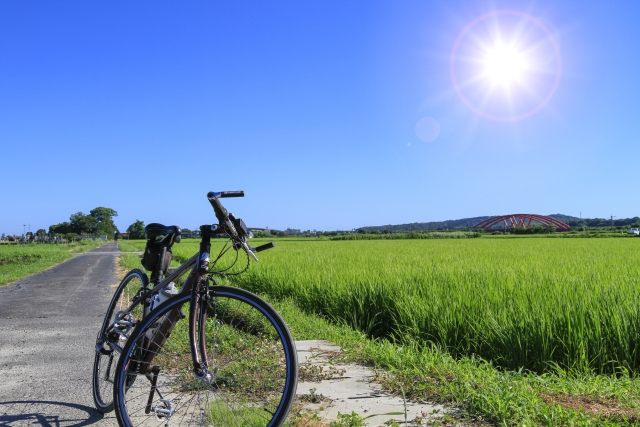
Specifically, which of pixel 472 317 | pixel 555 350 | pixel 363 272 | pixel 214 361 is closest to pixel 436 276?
pixel 363 272

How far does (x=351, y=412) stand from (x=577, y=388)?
4.98ft

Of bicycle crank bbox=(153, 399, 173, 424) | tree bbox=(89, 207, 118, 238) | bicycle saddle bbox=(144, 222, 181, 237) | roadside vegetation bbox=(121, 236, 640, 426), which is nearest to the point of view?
bicycle crank bbox=(153, 399, 173, 424)

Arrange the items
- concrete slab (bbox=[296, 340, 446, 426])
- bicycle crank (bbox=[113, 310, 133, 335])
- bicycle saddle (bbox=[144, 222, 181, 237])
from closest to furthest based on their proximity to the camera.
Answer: concrete slab (bbox=[296, 340, 446, 426]), bicycle saddle (bbox=[144, 222, 181, 237]), bicycle crank (bbox=[113, 310, 133, 335])

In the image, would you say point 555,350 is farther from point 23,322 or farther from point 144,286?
point 23,322

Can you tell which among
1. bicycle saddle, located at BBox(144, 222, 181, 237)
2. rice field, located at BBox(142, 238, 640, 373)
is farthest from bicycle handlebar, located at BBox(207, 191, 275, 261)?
rice field, located at BBox(142, 238, 640, 373)

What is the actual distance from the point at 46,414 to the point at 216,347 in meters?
1.55

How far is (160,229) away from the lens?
3086 millimetres

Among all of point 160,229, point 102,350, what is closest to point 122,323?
point 102,350

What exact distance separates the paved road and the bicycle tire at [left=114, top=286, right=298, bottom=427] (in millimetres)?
639

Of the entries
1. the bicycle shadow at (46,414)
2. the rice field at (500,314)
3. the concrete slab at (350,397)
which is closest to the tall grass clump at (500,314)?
the rice field at (500,314)

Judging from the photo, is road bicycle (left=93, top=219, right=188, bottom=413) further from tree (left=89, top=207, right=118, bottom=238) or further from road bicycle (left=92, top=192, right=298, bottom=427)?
tree (left=89, top=207, right=118, bottom=238)

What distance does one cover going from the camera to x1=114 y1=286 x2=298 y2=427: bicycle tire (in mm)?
2314

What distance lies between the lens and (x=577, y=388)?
3164mm

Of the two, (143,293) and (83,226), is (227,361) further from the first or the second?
(83,226)
